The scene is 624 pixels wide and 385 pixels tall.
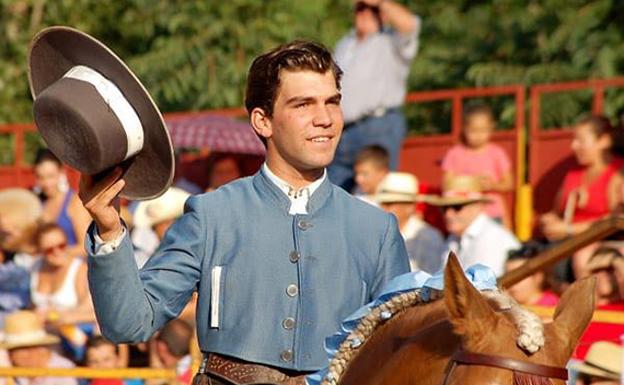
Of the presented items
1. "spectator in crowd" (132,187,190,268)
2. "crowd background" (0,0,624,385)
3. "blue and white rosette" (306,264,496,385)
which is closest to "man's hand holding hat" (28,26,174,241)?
"blue and white rosette" (306,264,496,385)

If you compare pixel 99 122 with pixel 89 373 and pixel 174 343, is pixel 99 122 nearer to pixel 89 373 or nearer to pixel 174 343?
pixel 89 373

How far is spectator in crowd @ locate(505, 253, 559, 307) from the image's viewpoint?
8.11 m

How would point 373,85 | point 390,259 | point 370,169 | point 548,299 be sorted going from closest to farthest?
point 390,259
point 548,299
point 370,169
point 373,85

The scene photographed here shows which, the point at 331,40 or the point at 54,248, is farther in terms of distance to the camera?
the point at 331,40

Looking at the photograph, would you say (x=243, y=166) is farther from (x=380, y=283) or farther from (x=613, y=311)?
(x=380, y=283)

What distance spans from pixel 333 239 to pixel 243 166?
7730 mm

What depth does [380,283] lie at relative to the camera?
4641 millimetres

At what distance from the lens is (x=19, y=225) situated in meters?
11.3

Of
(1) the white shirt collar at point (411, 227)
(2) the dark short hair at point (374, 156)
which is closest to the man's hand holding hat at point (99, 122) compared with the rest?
(1) the white shirt collar at point (411, 227)

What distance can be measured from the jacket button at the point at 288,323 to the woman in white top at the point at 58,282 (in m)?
5.30

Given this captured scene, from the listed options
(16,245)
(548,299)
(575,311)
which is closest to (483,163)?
(548,299)

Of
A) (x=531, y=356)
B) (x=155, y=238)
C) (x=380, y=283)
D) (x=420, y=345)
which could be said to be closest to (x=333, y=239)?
(x=380, y=283)

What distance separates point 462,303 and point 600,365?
3.52 metres

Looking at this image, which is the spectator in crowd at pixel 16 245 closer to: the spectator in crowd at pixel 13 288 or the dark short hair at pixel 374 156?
the spectator in crowd at pixel 13 288
